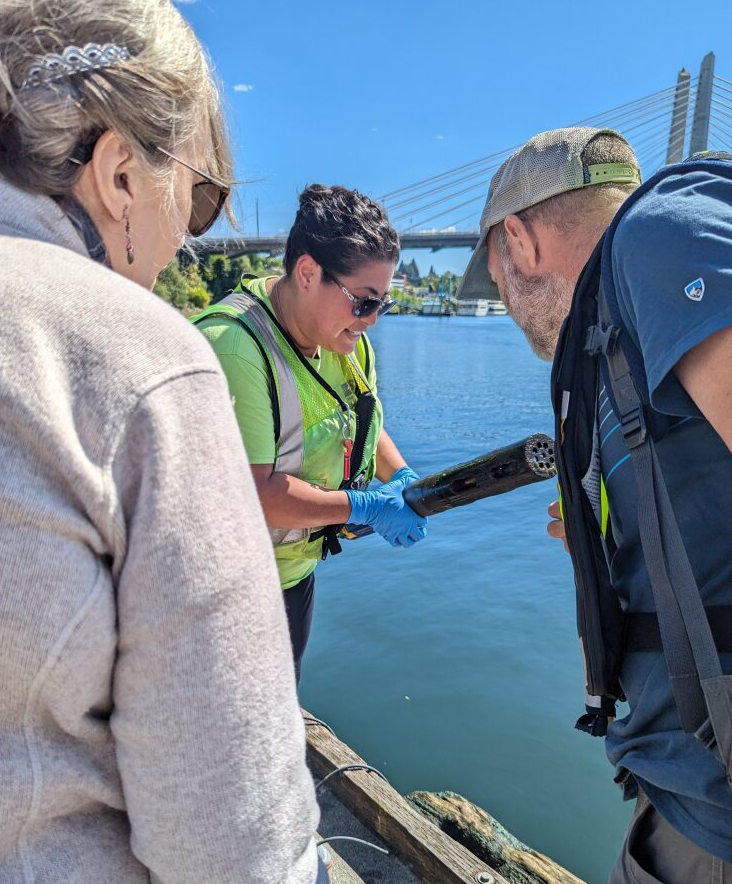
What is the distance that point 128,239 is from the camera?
45.1 inches

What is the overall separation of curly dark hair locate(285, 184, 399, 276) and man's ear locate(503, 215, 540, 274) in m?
1.00

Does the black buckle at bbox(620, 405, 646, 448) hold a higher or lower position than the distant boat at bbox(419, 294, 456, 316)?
higher

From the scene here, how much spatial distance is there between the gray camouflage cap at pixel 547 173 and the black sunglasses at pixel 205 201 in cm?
85

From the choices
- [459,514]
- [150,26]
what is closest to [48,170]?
[150,26]

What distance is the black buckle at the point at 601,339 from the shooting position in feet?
4.77

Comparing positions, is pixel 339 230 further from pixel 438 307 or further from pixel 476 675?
pixel 438 307

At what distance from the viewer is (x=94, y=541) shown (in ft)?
2.79

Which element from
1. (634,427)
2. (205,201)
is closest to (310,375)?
(205,201)

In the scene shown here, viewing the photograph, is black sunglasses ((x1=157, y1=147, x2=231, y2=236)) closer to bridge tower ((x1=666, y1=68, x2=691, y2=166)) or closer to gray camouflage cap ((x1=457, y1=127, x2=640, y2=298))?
gray camouflage cap ((x1=457, y1=127, x2=640, y2=298))

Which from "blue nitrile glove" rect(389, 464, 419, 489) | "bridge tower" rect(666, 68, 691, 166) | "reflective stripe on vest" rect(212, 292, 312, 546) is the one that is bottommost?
"blue nitrile glove" rect(389, 464, 419, 489)

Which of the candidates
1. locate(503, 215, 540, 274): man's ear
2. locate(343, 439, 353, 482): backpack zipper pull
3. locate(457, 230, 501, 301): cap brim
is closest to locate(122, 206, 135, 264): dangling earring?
locate(503, 215, 540, 274): man's ear

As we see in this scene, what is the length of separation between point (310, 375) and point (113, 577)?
6.56 feet

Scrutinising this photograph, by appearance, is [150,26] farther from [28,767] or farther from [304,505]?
[304,505]

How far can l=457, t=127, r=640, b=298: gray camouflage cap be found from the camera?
5.96ft
